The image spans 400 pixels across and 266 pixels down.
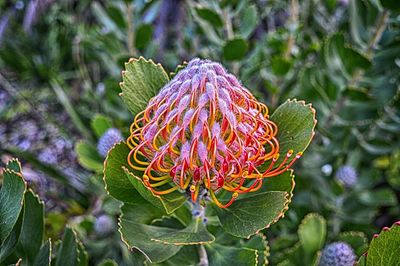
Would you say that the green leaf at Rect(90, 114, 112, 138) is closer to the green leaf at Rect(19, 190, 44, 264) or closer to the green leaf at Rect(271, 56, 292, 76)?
the green leaf at Rect(19, 190, 44, 264)

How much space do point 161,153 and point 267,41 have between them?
3.46 ft

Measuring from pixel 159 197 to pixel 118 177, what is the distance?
0.34 ft

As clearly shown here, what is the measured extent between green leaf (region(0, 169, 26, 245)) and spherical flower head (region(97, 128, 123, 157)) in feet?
1.37

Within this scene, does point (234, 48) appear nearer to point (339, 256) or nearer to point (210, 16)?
point (210, 16)

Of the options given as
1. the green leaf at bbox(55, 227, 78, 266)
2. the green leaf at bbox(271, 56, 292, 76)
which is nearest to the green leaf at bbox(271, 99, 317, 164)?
the green leaf at bbox(55, 227, 78, 266)

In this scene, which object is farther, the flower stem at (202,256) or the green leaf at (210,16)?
the green leaf at (210,16)

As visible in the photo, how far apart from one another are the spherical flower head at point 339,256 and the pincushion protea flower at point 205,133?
36cm

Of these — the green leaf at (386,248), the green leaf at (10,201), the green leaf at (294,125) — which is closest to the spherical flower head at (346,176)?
the green leaf at (294,125)

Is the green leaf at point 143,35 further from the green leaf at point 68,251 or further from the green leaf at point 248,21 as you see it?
the green leaf at point 68,251

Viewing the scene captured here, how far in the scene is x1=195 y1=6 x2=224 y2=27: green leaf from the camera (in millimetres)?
1611

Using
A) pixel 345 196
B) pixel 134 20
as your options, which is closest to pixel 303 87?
pixel 345 196

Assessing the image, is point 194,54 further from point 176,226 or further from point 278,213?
point 278,213

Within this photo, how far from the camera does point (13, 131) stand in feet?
6.74

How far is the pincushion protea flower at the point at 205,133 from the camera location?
0.87m
